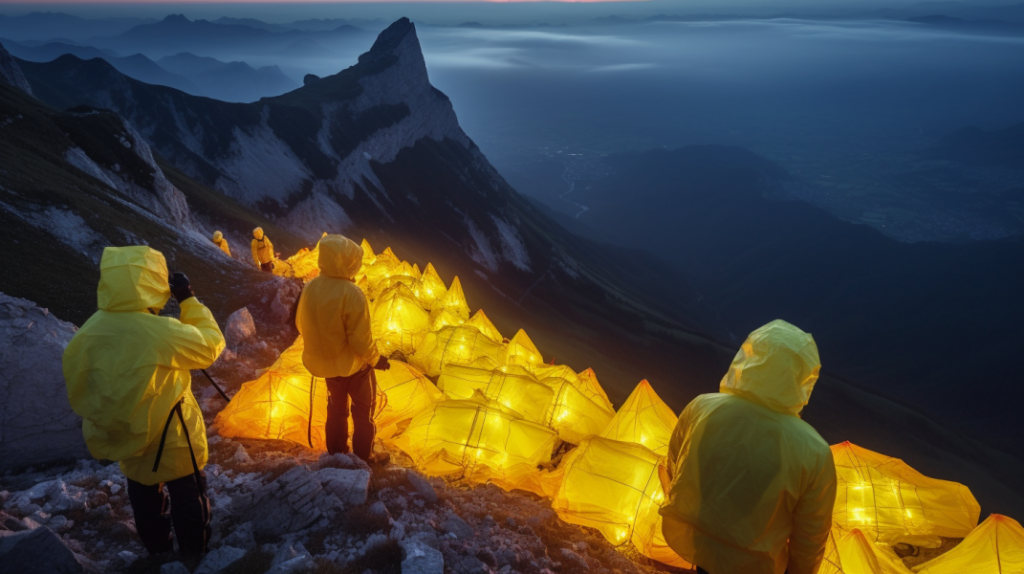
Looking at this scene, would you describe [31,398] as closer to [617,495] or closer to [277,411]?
[277,411]

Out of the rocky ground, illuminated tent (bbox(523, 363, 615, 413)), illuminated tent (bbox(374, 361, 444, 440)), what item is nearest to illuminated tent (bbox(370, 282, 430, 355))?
illuminated tent (bbox(523, 363, 615, 413))

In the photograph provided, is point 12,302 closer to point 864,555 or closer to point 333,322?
point 333,322

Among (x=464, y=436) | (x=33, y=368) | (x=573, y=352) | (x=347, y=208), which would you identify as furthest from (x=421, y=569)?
(x=347, y=208)

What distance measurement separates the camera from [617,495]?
32.3ft

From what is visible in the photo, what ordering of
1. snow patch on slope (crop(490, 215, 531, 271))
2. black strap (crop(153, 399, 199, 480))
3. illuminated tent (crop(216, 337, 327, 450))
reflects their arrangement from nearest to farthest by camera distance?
black strap (crop(153, 399, 199, 480))
illuminated tent (crop(216, 337, 327, 450))
snow patch on slope (crop(490, 215, 531, 271))

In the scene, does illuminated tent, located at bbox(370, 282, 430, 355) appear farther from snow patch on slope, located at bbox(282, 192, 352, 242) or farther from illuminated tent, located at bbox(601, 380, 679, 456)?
snow patch on slope, located at bbox(282, 192, 352, 242)

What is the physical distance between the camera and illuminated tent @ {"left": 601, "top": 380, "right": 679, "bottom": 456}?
42.1 ft

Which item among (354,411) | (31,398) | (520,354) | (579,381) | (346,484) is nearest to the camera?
(346,484)

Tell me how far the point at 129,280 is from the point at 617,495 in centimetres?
868

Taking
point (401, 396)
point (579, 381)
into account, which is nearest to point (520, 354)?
point (579, 381)

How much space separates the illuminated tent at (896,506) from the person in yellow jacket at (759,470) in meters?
8.88

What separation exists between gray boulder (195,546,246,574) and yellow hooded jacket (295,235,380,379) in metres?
2.72

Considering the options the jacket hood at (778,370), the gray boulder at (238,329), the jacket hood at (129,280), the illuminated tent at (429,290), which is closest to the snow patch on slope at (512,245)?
the illuminated tent at (429,290)

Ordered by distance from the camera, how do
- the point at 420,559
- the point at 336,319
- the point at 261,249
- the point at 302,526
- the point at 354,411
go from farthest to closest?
the point at 261,249 < the point at 354,411 < the point at 336,319 < the point at 302,526 < the point at 420,559
